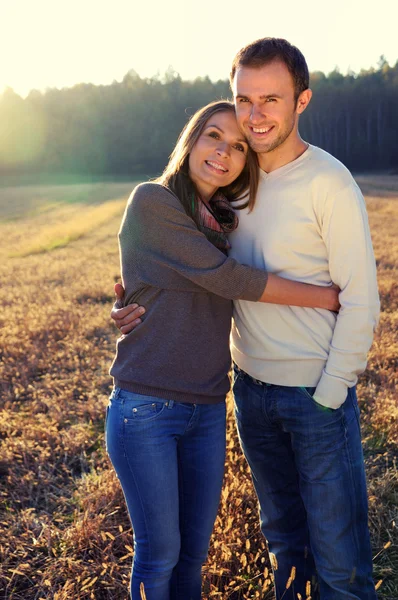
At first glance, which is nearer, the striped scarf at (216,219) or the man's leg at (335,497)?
the man's leg at (335,497)

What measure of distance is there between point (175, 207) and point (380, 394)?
308 centimetres

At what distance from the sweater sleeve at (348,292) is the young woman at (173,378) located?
0.12m

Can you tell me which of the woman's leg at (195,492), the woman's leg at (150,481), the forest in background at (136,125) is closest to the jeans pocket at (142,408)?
the woman's leg at (150,481)

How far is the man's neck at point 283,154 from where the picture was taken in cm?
254

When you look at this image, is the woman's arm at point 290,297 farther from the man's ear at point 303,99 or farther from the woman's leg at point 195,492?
the man's ear at point 303,99

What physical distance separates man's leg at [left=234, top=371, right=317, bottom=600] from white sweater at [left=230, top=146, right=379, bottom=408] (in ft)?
0.51

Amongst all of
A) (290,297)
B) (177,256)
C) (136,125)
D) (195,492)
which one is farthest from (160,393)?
(136,125)

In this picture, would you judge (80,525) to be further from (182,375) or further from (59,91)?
(59,91)

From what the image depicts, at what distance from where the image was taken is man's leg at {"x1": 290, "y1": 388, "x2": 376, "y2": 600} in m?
2.33

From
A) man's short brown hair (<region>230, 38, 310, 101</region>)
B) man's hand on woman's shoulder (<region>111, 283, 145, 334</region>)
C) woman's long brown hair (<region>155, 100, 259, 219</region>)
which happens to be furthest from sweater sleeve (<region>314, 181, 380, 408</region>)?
man's hand on woman's shoulder (<region>111, 283, 145, 334</region>)

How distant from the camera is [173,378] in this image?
92.1 inches

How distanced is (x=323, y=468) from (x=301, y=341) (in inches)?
21.1

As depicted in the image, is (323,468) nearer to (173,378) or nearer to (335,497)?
(335,497)

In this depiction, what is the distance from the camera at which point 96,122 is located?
255 feet
